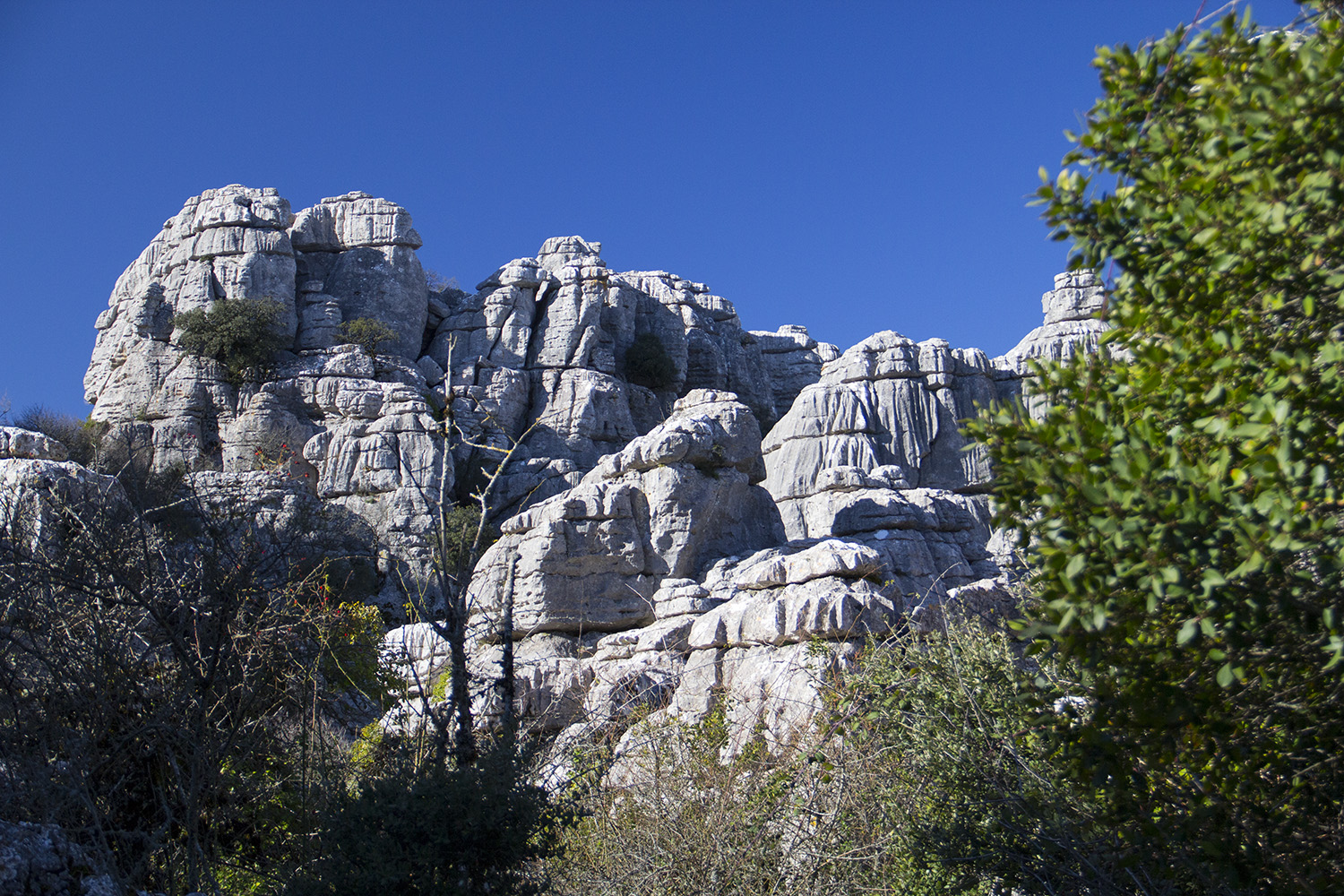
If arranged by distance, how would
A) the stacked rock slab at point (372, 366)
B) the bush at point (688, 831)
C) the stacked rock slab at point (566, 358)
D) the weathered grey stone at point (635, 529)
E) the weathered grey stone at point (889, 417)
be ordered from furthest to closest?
the weathered grey stone at point (889, 417) < the stacked rock slab at point (566, 358) < the stacked rock slab at point (372, 366) < the weathered grey stone at point (635, 529) < the bush at point (688, 831)

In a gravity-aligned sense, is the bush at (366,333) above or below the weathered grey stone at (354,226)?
below

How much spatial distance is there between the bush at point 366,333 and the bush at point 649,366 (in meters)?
8.77

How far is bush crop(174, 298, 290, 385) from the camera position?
87.4 feet

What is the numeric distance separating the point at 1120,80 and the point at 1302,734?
7.05 ft

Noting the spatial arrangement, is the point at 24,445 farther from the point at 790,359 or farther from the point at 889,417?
the point at 790,359

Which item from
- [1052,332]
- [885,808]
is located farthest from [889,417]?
[885,808]

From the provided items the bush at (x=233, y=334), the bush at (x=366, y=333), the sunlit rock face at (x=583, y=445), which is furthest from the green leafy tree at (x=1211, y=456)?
the bush at (x=366, y=333)

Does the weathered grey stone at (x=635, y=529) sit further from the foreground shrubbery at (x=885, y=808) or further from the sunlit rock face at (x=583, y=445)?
the foreground shrubbery at (x=885, y=808)

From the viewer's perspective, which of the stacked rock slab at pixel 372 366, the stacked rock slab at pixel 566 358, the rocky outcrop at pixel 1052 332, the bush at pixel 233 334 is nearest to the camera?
the stacked rock slab at pixel 372 366

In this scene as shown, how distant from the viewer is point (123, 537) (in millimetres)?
6363

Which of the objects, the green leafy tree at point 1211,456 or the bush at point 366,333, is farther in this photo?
the bush at point 366,333

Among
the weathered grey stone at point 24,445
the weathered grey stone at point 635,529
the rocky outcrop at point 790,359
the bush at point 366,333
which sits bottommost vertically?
the weathered grey stone at point 635,529

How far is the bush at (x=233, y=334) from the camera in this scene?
26641mm

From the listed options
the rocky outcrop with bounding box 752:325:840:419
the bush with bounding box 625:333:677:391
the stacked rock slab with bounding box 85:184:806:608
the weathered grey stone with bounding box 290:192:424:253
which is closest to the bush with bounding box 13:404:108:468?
the stacked rock slab with bounding box 85:184:806:608
